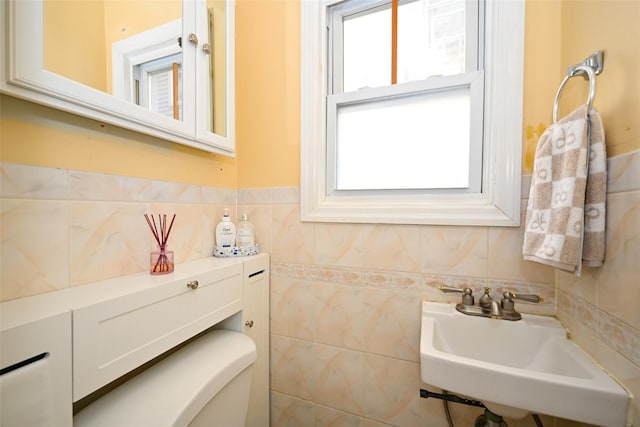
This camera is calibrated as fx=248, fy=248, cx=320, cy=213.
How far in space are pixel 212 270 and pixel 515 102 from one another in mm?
1194

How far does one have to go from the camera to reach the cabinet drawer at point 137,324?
52cm

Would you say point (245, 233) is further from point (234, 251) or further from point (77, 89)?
point (77, 89)

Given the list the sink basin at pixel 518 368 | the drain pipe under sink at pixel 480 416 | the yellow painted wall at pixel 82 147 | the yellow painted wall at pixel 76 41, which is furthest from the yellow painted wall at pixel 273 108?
the drain pipe under sink at pixel 480 416

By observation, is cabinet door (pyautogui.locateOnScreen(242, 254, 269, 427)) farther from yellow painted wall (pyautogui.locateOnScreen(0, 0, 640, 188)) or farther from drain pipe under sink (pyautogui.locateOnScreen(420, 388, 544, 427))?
drain pipe under sink (pyautogui.locateOnScreen(420, 388, 544, 427))

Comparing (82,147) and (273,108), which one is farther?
(273,108)

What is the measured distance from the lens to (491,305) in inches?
32.9

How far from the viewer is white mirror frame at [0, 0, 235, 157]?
53cm

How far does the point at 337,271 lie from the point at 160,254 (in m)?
0.68

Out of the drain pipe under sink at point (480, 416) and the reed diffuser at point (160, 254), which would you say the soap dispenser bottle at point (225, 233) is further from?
the drain pipe under sink at point (480, 416)

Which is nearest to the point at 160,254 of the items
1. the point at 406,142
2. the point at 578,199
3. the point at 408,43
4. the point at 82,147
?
the point at 82,147

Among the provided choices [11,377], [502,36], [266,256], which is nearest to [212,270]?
[266,256]

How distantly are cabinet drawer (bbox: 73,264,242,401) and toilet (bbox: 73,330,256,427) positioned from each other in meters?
0.09

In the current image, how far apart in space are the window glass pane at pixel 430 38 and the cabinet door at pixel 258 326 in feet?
3.47

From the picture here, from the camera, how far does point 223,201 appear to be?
120cm
